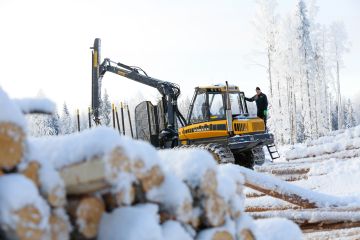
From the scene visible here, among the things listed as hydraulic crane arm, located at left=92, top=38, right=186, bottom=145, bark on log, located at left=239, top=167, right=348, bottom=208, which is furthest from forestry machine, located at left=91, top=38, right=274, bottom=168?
bark on log, located at left=239, top=167, right=348, bottom=208

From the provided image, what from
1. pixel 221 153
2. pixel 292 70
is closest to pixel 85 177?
pixel 221 153

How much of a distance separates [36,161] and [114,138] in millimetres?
455

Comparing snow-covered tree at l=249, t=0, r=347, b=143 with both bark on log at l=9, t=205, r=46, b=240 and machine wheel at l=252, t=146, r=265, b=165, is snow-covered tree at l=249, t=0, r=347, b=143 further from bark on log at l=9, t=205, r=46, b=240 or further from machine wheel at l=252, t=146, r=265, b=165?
bark on log at l=9, t=205, r=46, b=240

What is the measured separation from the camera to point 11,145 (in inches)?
97.3

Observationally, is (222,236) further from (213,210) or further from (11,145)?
(11,145)

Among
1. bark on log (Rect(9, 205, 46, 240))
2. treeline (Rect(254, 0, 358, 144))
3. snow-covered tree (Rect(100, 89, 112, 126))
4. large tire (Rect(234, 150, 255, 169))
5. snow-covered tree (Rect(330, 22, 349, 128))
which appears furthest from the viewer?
snow-covered tree (Rect(330, 22, 349, 128))

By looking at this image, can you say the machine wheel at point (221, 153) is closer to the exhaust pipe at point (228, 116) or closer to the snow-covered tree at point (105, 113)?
the exhaust pipe at point (228, 116)

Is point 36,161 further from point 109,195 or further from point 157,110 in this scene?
point 157,110

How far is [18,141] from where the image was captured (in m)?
2.52

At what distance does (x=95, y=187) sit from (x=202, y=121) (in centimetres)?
1110

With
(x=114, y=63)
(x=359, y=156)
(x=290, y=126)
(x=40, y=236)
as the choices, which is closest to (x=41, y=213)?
(x=40, y=236)

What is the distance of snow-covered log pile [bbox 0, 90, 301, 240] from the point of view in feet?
7.99

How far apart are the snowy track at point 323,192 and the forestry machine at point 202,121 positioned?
110 cm

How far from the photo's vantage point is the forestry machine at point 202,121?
1318 cm
